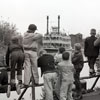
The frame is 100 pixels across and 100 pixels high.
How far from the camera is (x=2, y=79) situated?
261 inches

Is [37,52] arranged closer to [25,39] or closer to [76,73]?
[25,39]

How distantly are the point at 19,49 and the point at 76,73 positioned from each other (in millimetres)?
1763

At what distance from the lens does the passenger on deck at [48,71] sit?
6.42 m

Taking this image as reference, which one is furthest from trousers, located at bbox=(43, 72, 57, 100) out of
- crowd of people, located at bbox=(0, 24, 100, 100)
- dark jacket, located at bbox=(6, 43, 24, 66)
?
dark jacket, located at bbox=(6, 43, 24, 66)

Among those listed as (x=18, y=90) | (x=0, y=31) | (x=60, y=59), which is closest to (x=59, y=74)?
(x=60, y=59)

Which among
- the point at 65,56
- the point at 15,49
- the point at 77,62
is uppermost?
the point at 15,49

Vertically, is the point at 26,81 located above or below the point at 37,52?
below

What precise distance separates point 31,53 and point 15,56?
0.48m

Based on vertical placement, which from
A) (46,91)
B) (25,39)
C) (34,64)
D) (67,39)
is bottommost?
(67,39)

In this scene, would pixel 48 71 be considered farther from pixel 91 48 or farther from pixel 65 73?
pixel 91 48

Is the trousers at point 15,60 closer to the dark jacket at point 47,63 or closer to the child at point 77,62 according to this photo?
the dark jacket at point 47,63

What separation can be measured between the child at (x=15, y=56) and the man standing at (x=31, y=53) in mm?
200

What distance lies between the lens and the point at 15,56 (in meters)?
6.20

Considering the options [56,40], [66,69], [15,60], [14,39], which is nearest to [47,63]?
[66,69]
